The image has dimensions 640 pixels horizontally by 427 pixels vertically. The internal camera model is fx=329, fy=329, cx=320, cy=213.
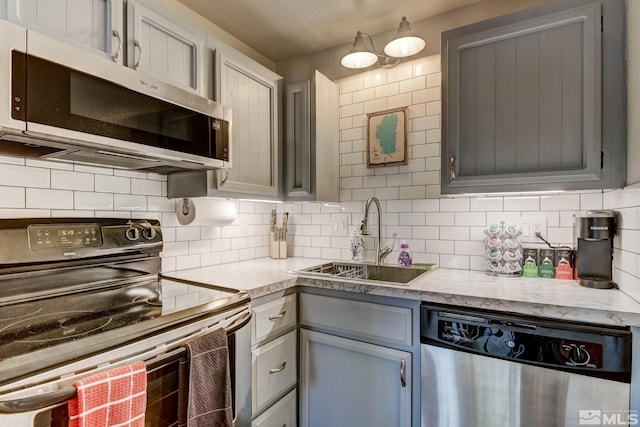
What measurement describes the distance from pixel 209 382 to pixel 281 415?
716 mm

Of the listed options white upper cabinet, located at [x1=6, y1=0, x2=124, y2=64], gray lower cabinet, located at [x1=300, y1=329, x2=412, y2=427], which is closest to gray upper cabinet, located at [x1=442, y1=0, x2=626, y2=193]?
gray lower cabinet, located at [x1=300, y1=329, x2=412, y2=427]

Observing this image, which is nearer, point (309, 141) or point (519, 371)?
point (519, 371)

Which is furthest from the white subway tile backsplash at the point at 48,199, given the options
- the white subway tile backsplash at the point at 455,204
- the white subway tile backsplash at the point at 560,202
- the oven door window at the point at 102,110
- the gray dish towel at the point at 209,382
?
the white subway tile backsplash at the point at 560,202

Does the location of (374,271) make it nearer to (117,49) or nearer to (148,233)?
(148,233)

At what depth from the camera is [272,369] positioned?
4.97ft

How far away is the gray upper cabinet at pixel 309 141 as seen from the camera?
202 centimetres

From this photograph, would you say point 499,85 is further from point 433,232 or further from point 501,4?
point 433,232

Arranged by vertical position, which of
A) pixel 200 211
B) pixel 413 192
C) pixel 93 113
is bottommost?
pixel 200 211

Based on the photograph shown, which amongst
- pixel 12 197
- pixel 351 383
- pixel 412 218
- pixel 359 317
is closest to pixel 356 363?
pixel 351 383

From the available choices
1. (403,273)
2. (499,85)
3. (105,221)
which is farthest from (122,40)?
(403,273)

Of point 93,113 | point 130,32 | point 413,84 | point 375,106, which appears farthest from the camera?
point 375,106

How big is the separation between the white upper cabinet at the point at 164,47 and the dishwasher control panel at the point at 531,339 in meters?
1.46

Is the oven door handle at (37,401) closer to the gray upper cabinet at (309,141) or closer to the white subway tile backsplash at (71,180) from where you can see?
the white subway tile backsplash at (71,180)

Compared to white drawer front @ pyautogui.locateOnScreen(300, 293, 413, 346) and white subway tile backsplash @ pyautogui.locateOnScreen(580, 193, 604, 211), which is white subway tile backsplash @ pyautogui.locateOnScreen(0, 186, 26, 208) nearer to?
white drawer front @ pyautogui.locateOnScreen(300, 293, 413, 346)
